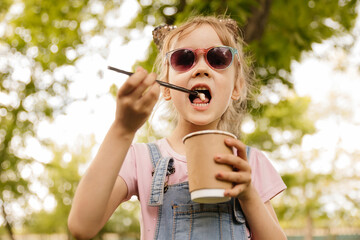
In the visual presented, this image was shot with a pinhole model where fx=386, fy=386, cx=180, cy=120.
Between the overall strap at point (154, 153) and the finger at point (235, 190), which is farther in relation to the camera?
the overall strap at point (154, 153)

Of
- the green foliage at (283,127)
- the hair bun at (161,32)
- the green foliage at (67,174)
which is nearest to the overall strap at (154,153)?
the hair bun at (161,32)

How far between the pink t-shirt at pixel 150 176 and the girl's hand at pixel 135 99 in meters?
0.42

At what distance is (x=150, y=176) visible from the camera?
167cm

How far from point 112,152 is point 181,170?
1.63 feet

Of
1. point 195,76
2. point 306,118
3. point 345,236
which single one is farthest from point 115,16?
point 345,236

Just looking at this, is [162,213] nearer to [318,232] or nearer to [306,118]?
[306,118]

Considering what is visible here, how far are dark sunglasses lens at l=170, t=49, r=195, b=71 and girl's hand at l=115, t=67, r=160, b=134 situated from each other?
44 cm

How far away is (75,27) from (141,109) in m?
6.64

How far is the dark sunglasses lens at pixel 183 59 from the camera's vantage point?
5.52 feet

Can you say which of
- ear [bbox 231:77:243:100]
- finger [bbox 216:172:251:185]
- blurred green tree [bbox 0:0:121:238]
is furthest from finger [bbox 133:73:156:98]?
blurred green tree [bbox 0:0:121:238]

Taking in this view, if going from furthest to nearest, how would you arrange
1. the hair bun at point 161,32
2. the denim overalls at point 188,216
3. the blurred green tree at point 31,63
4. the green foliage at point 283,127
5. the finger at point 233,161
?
the green foliage at point 283,127, the blurred green tree at point 31,63, the hair bun at point 161,32, the denim overalls at point 188,216, the finger at point 233,161

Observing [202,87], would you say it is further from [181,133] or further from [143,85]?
[143,85]

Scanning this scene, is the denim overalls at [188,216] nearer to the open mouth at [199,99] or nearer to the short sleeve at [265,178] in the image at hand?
the short sleeve at [265,178]

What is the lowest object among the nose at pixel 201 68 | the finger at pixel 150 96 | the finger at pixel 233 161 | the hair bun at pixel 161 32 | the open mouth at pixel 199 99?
the finger at pixel 233 161
